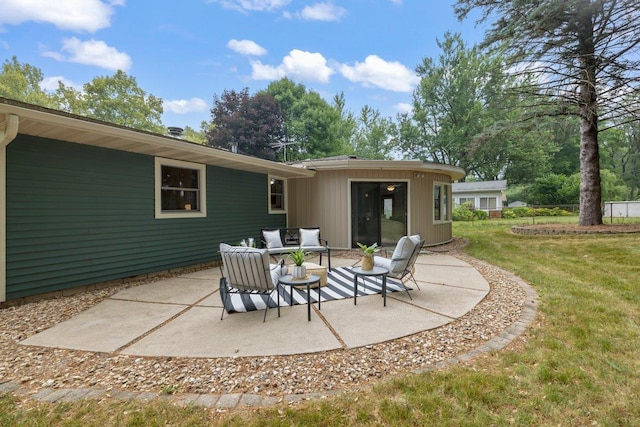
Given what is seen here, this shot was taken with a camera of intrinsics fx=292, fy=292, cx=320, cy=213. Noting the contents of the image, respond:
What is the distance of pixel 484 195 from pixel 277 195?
21.1m

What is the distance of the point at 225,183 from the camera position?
272 inches

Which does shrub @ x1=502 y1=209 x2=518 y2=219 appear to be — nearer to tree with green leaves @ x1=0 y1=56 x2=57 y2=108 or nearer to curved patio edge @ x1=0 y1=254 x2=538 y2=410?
curved patio edge @ x1=0 y1=254 x2=538 y2=410

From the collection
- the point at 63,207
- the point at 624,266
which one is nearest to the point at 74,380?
the point at 63,207

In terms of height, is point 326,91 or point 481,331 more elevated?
point 326,91

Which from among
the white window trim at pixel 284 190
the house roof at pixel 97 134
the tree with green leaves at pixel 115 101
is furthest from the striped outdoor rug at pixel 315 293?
the tree with green leaves at pixel 115 101

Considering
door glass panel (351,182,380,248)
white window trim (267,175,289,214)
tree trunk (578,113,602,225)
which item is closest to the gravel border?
door glass panel (351,182,380,248)

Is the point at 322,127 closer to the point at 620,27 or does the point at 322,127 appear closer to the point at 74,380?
the point at 620,27

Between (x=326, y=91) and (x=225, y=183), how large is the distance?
25447 mm

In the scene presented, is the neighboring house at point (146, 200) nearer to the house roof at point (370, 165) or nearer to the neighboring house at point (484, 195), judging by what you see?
the house roof at point (370, 165)

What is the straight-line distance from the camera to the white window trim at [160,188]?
18.1ft

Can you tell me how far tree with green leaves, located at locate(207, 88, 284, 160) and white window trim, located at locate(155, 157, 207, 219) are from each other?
17823 millimetres

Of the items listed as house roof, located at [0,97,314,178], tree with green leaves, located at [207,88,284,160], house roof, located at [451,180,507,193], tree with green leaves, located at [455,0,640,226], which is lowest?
house roof, located at [0,97,314,178]

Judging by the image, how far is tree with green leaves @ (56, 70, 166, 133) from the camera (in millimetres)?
24031

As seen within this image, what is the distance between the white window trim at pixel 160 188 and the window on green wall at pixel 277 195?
7.46 ft
